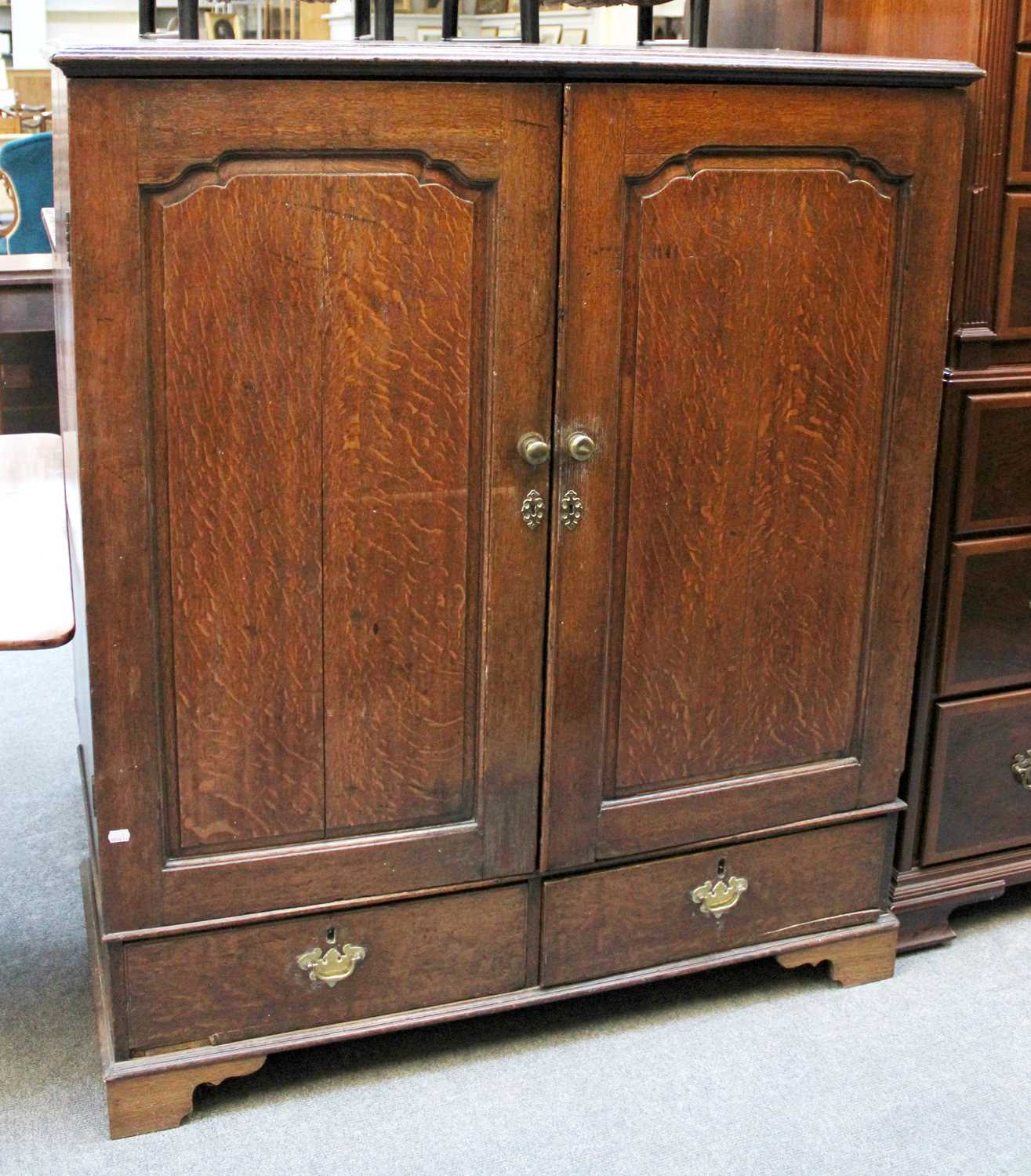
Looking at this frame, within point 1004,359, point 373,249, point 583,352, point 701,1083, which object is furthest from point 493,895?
point 1004,359

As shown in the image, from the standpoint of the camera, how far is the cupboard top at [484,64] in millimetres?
1458

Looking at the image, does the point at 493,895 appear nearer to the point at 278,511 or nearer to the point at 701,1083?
the point at 701,1083

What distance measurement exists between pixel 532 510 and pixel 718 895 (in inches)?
24.1

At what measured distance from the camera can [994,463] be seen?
200 centimetres

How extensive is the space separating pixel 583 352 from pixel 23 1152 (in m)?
1.13

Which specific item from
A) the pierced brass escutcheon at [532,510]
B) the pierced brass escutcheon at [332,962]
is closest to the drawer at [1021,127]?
the pierced brass escutcheon at [532,510]

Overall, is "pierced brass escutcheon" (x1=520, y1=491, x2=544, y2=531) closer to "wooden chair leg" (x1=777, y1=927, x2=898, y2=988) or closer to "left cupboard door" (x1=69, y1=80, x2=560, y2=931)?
"left cupboard door" (x1=69, y1=80, x2=560, y2=931)

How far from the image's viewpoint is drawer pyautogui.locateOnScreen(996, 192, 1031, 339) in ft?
6.25

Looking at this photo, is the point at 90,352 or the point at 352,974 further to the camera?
the point at 352,974

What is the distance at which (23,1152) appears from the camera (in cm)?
174

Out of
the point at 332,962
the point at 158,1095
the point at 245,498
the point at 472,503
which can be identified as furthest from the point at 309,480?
the point at 158,1095

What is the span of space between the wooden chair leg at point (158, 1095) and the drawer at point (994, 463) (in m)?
1.16

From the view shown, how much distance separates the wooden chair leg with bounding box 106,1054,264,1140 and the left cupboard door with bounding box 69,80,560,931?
0.65ft

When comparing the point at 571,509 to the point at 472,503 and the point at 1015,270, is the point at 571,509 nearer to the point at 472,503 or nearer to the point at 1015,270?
the point at 472,503
